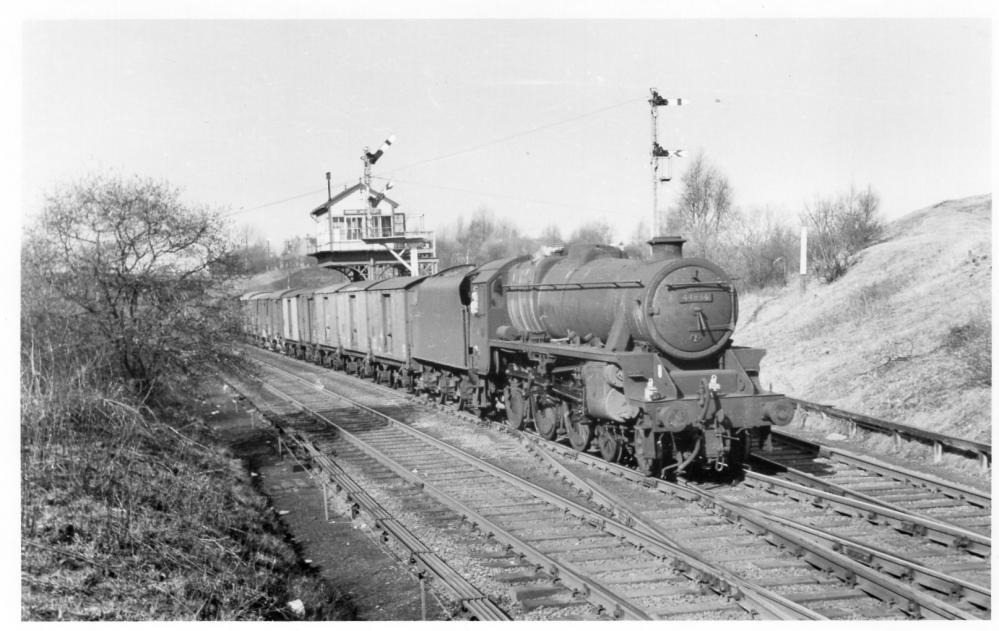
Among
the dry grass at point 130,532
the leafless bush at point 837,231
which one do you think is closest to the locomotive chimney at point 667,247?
the dry grass at point 130,532

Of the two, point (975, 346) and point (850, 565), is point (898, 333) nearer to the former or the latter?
point (975, 346)

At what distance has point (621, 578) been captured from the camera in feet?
22.6

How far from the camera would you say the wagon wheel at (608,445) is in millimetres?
11000

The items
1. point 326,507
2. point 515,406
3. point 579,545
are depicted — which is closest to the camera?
point 579,545

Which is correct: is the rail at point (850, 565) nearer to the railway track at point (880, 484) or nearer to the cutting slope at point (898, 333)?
the railway track at point (880, 484)

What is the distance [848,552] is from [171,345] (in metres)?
10.6

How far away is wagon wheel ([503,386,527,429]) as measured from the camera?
13.8 m

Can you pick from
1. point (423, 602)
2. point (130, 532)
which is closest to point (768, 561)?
point (423, 602)

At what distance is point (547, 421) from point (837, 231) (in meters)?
21.4

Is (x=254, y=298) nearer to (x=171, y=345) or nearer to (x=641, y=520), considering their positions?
(x=171, y=345)

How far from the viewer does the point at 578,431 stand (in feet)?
39.5

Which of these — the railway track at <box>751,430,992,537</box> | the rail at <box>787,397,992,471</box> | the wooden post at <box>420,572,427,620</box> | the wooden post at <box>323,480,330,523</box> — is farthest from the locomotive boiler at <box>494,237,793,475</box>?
the wooden post at <box>420,572,427,620</box>

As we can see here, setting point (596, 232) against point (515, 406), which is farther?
point (596, 232)

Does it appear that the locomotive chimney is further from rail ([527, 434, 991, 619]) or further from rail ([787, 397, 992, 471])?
rail ([787, 397, 992, 471])
